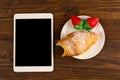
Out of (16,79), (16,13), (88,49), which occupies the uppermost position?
(16,13)

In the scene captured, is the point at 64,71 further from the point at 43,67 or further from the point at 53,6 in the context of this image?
the point at 53,6

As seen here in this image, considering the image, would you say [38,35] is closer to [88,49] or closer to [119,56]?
[88,49]

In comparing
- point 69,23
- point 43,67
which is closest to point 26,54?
point 43,67

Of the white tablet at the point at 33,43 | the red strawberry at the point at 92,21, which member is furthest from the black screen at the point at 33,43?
the red strawberry at the point at 92,21

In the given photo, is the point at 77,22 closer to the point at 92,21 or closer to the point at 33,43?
the point at 92,21

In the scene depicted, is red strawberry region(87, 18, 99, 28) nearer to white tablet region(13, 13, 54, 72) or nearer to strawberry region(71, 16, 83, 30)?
strawberry region(71, 16, 83, 30)

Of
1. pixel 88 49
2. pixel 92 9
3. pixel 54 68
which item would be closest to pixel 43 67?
pixel 54 68

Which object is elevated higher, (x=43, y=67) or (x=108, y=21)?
(x=108, y=21)
